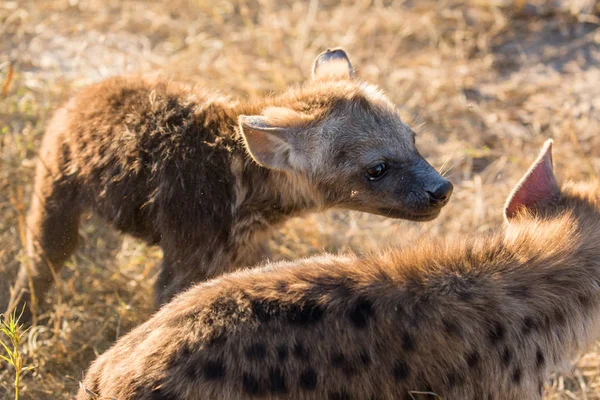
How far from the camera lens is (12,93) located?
598 cm

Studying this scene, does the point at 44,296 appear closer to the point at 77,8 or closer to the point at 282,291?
the point at 282,291

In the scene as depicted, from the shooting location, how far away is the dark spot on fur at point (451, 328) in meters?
2.84

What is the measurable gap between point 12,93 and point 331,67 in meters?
2.63

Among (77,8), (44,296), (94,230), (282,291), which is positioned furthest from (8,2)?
(282,291)

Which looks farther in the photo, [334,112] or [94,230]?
[94,230]

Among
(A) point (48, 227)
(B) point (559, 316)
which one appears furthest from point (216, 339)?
(A) point (48, 227)

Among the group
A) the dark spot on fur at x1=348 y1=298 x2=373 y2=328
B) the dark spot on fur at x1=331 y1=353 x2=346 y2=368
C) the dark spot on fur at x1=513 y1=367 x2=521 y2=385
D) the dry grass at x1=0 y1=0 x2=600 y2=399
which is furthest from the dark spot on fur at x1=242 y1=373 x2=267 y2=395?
the dry grass at x1=0 y1=0 x2=600 y2=399

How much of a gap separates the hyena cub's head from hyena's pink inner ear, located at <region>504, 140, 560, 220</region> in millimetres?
551

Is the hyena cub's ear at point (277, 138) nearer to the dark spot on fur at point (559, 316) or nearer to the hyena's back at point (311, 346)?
the hyena's back at point (311, 346)

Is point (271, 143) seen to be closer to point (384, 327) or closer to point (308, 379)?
point (384, 327)

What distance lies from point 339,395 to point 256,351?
303mm

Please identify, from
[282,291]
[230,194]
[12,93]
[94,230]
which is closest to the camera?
[282,291]

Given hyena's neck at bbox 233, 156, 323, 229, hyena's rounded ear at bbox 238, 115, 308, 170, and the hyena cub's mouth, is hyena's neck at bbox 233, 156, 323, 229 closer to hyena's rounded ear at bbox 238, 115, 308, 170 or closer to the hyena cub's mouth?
hyena's rounded ear at bbox 238, 115, 308, 170

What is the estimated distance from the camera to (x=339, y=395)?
272 cm
